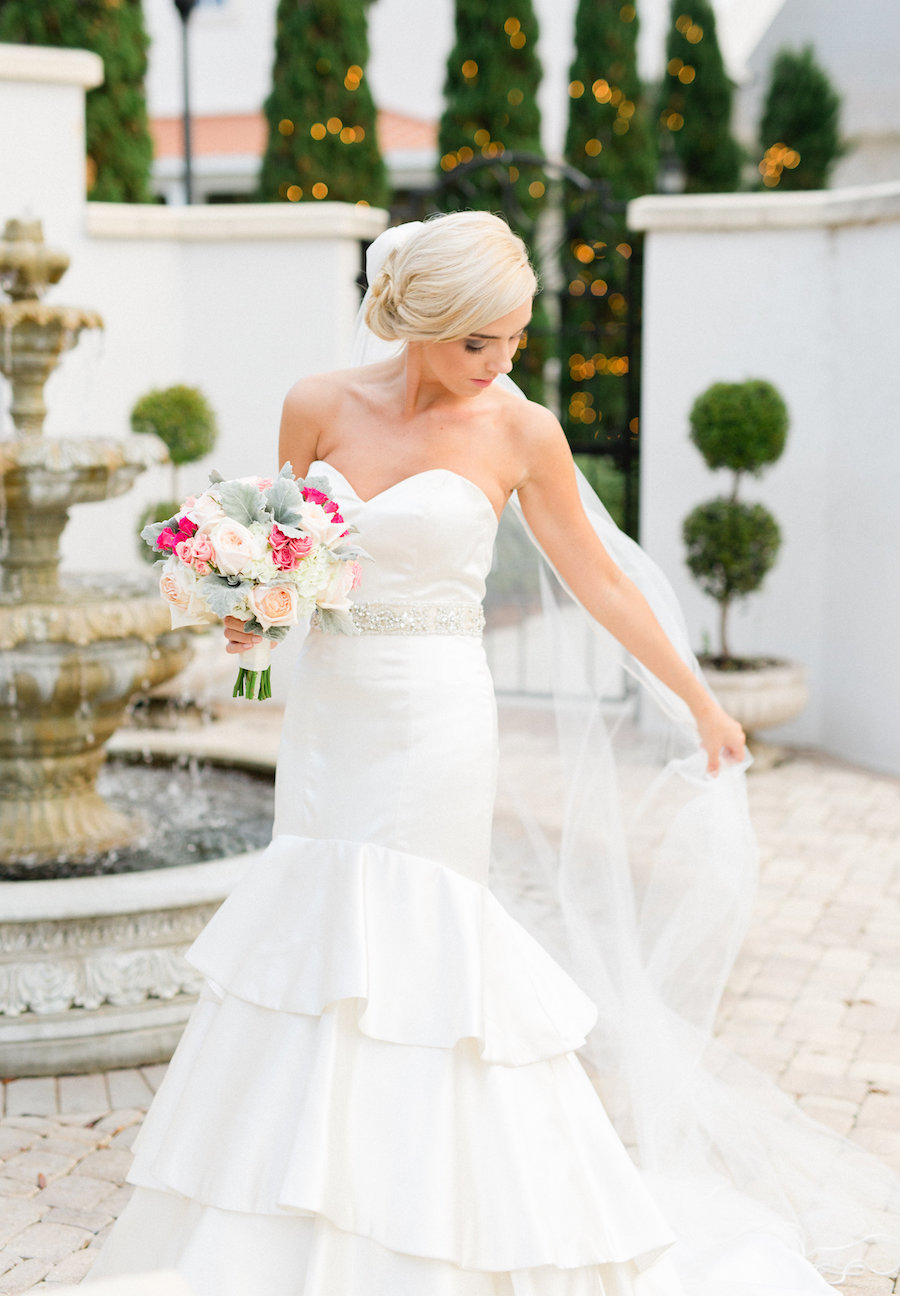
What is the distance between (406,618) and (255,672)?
32 centimetres

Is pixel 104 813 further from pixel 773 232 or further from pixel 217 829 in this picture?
pixel 773 232

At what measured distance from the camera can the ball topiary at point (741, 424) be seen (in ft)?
25.8

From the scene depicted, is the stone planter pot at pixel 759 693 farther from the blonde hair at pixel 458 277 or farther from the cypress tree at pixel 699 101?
the cypress tree at pixel 699 101

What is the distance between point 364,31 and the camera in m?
12.3

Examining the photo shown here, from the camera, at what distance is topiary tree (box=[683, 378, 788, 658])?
7.88 meters

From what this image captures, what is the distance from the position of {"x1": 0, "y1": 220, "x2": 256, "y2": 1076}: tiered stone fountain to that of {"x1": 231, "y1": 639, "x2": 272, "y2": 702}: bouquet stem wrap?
69.8 inches

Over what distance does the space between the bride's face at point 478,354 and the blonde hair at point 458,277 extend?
0.09ft

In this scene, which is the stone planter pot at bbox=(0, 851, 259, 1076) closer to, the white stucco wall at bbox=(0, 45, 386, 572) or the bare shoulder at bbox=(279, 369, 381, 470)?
the bare shoulder at bbox=(279, 369, 381, 470)

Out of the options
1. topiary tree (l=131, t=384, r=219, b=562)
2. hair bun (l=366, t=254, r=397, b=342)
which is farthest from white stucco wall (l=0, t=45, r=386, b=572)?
hair bun (l=366, t=254, r=397, b=342)

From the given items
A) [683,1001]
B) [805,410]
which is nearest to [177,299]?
[805,410]

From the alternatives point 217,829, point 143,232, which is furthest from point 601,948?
point 143,232

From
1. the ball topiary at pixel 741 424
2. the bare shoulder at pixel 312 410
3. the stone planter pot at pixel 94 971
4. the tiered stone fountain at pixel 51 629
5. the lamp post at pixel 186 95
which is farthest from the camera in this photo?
the lamp post at pixel 186 95

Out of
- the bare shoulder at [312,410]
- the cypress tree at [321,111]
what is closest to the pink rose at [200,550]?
the bare shoulder at [312,410]

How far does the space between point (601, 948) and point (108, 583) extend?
116 inches
